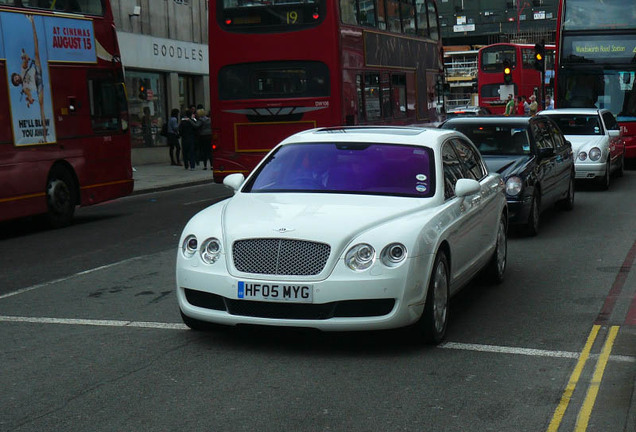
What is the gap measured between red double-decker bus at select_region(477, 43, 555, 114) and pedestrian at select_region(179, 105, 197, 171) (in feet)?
70.7

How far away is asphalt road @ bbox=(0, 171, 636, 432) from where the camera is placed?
16.9 ft

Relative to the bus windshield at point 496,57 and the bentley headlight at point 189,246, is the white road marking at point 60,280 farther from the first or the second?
the bus windshield at point 496,57

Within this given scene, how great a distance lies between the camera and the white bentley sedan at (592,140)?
18.8 m

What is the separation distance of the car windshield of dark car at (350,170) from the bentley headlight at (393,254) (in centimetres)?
95

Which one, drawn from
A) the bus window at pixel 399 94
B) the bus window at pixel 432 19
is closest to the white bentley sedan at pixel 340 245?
the bus window at pixel 399 94

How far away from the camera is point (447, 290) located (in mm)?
7070

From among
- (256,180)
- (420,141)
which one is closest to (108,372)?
(256,180)

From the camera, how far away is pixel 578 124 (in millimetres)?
19766

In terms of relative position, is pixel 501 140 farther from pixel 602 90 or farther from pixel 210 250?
pixel 602 90

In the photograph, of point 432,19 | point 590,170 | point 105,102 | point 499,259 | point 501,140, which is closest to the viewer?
point 499,259

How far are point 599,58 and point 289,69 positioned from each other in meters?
10.5

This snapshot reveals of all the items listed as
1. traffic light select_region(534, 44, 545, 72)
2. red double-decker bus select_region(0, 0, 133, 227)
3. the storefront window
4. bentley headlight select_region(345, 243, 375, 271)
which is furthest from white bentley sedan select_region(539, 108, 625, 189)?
the storefront window

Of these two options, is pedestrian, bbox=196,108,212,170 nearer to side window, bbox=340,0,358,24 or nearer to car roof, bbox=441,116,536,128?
side window, bbox=340,0,358,24

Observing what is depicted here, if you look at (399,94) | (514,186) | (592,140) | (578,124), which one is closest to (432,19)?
(399,94)
